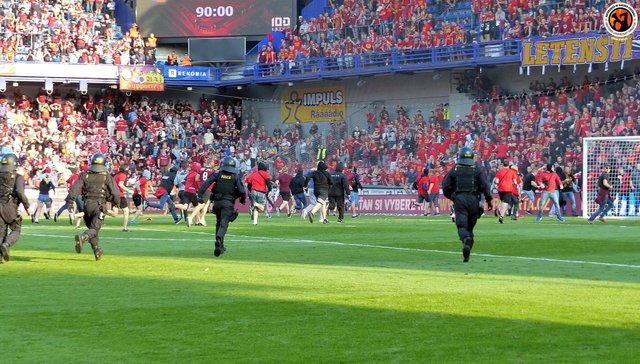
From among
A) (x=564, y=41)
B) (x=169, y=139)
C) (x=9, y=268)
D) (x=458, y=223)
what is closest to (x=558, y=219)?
(x=564, y=41)

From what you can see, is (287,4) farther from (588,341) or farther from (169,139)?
(588,341)

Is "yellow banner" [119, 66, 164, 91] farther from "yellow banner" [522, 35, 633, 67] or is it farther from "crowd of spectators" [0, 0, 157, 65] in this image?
"yellow banner" [522, 35, 633, 67]

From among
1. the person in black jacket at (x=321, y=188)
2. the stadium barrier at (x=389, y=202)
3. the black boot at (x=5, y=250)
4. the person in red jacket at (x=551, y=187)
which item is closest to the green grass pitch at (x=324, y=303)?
the black boot at (x=5, y=250)

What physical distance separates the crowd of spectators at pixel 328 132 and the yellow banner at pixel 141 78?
68.3 inches

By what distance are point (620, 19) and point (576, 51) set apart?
21.2ft

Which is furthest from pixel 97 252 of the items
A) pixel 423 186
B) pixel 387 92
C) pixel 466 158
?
pixel 387 92

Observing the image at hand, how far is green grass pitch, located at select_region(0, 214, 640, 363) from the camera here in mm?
10047

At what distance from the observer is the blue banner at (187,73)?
59.9 meters

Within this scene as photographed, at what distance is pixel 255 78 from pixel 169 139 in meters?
5.51

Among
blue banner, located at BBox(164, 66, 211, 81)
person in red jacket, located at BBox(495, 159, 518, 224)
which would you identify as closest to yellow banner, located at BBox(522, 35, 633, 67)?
person in red jacket, located at BBox(495, 159, 518, 224)

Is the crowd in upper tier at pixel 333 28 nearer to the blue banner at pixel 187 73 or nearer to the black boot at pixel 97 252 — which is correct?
the blue banner at pixel 187 73

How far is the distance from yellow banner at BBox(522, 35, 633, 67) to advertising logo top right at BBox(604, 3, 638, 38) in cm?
445

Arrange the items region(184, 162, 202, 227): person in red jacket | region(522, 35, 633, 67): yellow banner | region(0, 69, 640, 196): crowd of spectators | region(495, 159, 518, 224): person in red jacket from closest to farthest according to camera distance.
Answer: region(184, 162, 202, 227): person in red jacket → region(495, 159, 518, 224): person in red jacket → region(522, 35, 633, 67): yellow banner → region(0, 69, 640, 196): crowd of spectators

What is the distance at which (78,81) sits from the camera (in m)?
57.9
